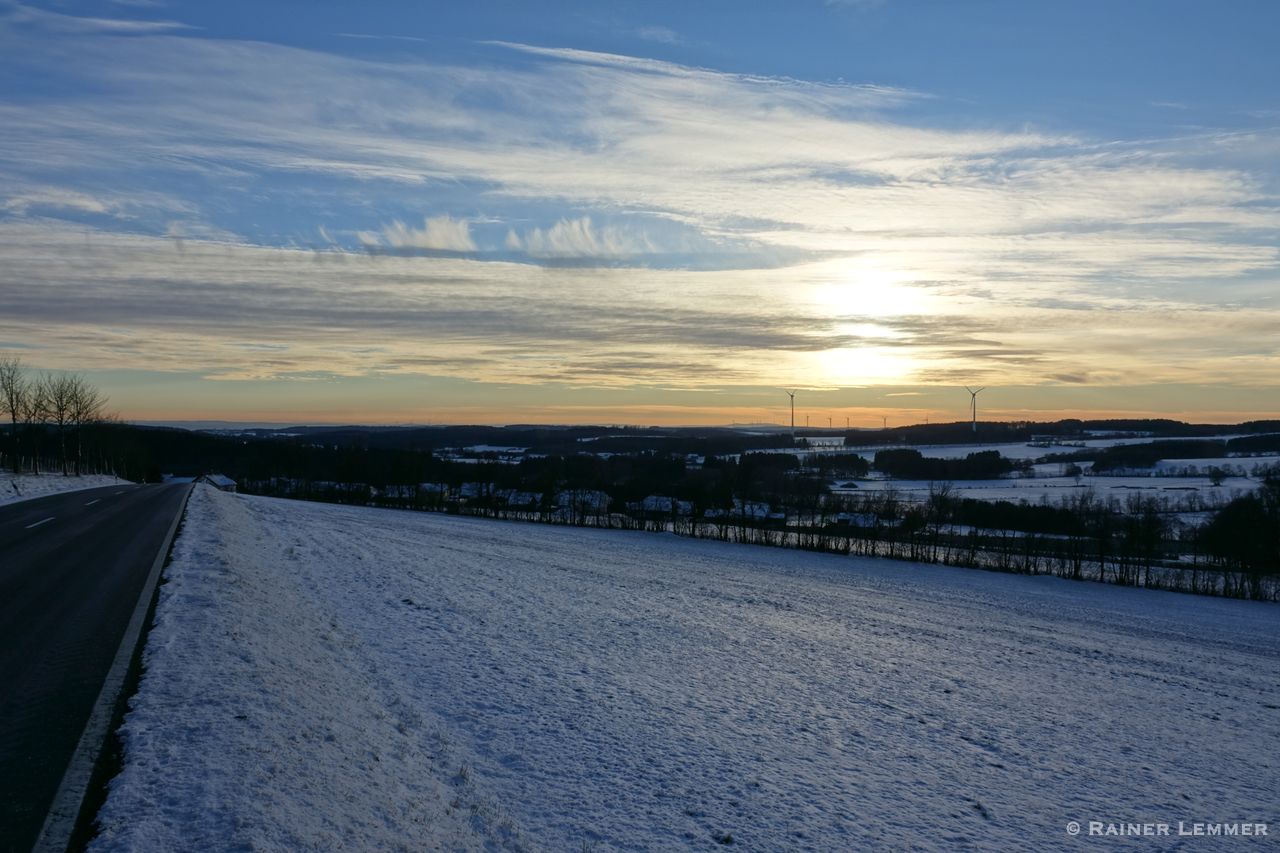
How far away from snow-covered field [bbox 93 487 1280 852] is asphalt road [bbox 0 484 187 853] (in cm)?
70

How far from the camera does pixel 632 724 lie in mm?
12469

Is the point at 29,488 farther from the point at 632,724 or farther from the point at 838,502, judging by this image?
the point at 838,502

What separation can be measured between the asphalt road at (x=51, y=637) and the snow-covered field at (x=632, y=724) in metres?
0.70

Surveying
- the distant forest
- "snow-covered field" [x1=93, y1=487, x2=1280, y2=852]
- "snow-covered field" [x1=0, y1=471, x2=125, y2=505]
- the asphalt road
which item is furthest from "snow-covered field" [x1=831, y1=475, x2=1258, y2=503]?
the asphalt road

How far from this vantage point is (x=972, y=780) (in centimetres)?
1157

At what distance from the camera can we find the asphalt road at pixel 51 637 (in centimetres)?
754

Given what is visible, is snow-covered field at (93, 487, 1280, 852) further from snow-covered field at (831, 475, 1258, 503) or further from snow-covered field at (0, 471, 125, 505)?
snow-covered field at (831, 475, 1258, 503)

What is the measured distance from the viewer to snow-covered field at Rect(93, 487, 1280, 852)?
845cm

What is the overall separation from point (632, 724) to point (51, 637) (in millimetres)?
9305

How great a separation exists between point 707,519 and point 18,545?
57.7m

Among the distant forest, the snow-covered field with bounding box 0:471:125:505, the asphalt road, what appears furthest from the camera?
the distant forest

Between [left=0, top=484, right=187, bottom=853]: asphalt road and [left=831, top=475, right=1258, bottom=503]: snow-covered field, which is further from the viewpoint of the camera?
[left=831, top=475, right=1258, bottom=503]: snow-covered field

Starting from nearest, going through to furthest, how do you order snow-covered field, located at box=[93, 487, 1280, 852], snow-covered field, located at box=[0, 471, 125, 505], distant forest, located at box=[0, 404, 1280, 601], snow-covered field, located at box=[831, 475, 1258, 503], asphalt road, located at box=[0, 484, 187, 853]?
asphalt road, located at box=[0, 484, 187, 853] < snow-covered field, located at box=[93, 487, 1280, 852] < snow-covered field, located at box=[0, 471, 125, 505] < distant forest, located at box=[0, 404, 1280, 601] < snow-covered field, located at box=[831, 475, 1258, 503]

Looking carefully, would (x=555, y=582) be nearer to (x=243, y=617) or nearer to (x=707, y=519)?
(x=243, y=617)
